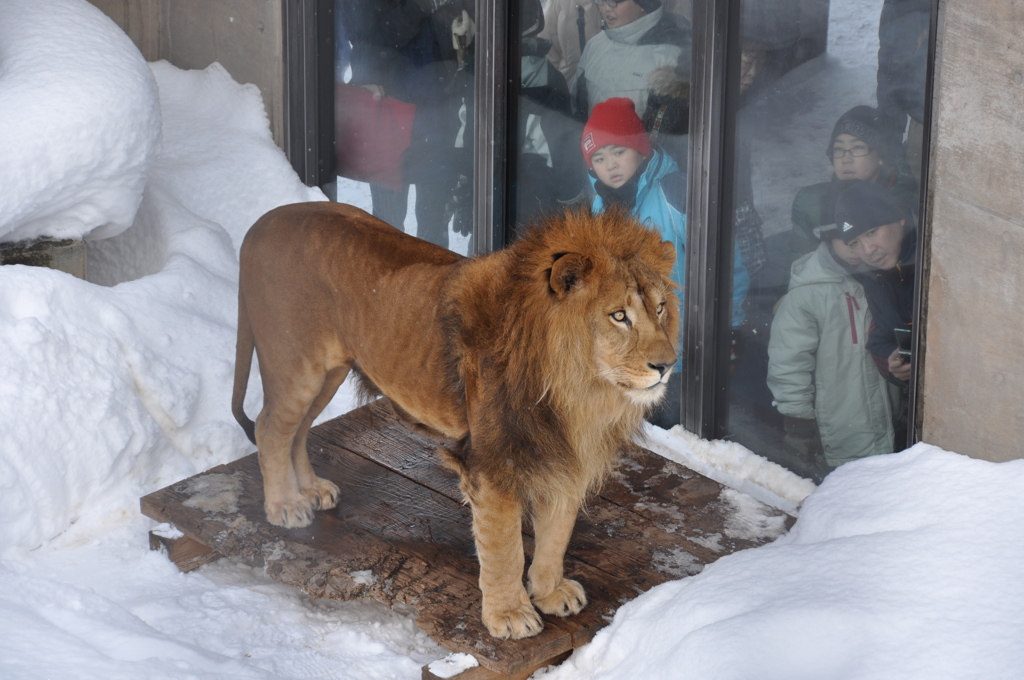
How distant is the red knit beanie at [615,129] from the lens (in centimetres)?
452

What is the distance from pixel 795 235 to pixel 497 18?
1.82 metres

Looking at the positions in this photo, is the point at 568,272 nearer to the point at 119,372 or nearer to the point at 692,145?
the point at 692,145

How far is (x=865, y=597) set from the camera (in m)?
2.50

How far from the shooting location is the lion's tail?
3.62m

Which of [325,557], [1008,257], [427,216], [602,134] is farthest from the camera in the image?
[427,216]

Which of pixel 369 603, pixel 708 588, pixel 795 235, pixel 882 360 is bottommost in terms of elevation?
pixel 369 603

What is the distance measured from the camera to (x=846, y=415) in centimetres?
396

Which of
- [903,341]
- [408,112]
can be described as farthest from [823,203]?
[408,112]

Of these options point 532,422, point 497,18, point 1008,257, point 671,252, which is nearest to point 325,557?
point 532,422

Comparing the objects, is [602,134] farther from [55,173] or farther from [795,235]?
[55,173]

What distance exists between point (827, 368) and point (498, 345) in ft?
5.61

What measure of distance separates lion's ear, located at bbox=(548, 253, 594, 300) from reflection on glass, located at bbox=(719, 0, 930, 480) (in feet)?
5.10

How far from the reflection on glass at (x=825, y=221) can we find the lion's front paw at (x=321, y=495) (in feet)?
5.56

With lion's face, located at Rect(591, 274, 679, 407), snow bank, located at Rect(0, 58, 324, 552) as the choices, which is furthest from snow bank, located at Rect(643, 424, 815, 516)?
snow bank, located at Rect(0, 58, 324, 552)
